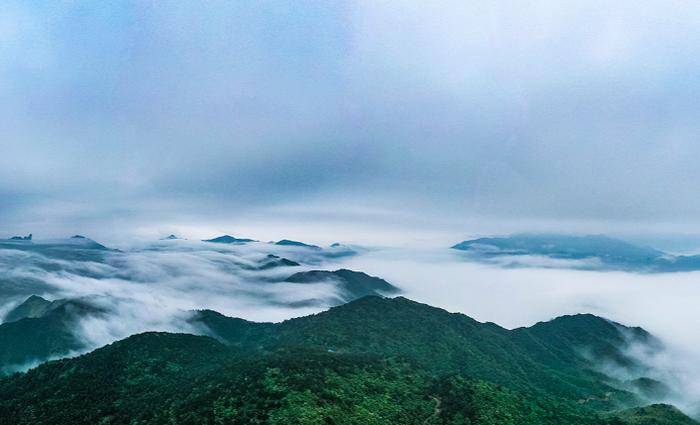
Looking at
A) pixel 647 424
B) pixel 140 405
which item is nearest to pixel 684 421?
pixel 647 424

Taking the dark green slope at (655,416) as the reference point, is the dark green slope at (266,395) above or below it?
above

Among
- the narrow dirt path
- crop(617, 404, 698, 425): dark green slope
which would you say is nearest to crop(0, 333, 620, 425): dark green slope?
the narrow dirt path

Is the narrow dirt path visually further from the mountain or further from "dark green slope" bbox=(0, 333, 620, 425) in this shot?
the mountain

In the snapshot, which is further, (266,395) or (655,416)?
(655,416)

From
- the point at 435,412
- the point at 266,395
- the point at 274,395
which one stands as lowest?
the point at 435,412

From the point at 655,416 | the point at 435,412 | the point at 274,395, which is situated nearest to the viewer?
the point at 274,395

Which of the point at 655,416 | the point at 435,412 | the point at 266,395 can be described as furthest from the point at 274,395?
the point at 655,416

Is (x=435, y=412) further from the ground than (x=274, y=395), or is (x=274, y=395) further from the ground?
(x=274, y=395)

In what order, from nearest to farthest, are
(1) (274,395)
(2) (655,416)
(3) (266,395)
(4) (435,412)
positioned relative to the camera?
(1) (274,395) < (3) (266,395) < (4) (435,412) < (2) (655,416)

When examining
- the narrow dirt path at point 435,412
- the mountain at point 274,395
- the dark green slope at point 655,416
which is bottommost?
the dark green slope at point 655,416

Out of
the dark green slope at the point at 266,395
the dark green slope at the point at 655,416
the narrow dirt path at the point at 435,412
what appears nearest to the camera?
the dark green slope at the point at 266,395

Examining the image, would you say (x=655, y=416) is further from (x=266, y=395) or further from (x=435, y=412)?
(x=266, y=395)

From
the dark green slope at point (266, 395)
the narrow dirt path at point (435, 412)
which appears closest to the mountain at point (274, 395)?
the dark green slope at point (266, 395)

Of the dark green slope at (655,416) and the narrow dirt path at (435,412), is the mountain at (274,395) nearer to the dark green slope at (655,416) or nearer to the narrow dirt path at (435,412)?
the dark green slope at (655,416)
